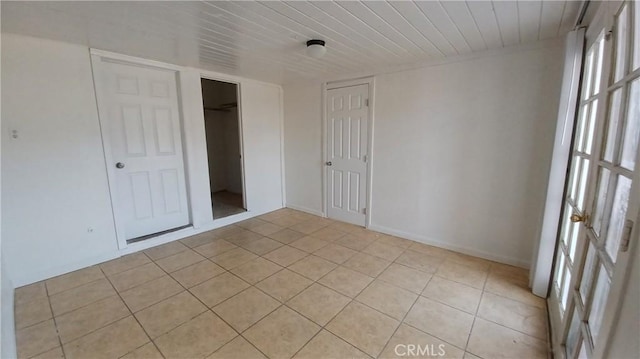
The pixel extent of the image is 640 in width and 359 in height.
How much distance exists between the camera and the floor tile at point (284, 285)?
87.7 inches

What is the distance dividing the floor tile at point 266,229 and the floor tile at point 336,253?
91 cm

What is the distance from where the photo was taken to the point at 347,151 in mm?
3809

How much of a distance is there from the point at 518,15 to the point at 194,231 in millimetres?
4060

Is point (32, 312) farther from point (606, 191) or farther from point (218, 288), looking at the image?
point (606, 191)

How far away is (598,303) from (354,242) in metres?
2.34

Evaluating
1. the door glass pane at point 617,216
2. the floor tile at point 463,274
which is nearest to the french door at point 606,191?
the door glass pane at point 617,216

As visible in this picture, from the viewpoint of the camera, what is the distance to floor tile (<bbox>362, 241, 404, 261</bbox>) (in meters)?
2.91

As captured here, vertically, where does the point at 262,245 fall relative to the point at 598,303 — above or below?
below

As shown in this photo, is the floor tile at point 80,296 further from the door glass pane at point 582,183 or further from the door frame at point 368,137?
the door glass pane at point 582,183

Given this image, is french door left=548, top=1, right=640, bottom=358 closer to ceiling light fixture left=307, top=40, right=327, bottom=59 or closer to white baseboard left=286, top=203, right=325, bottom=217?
ceiling light fixture left=307, top=40, right=327, bottom=59

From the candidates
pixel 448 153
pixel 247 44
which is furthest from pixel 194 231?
pixel 448 153

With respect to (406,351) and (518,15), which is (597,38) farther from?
(406,351)

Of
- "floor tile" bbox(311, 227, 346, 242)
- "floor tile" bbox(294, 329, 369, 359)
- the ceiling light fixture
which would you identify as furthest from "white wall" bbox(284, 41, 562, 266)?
"floor tile" bbox(294, 329, 369, 359)

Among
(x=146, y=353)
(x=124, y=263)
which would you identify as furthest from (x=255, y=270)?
(x=124, y=263)
